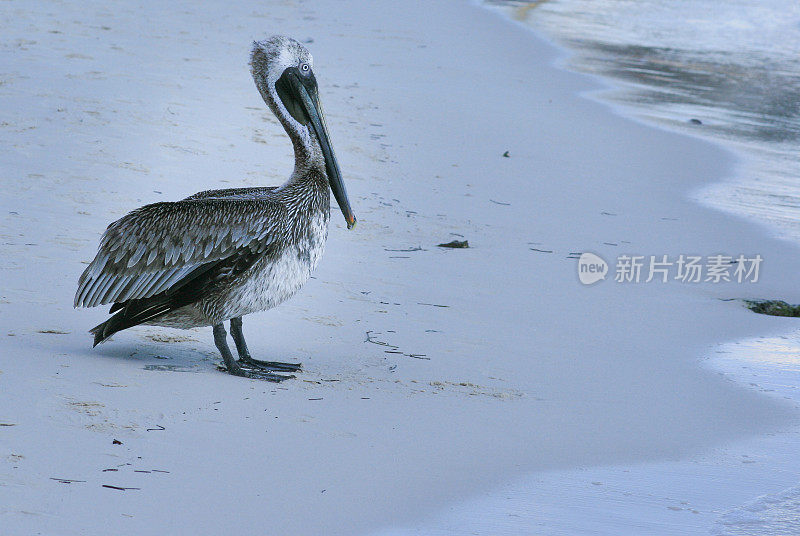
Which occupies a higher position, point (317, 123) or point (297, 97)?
point (297, 97)

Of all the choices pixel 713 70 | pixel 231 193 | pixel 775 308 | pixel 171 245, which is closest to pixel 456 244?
pixel 775 308

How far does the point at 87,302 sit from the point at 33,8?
862cm

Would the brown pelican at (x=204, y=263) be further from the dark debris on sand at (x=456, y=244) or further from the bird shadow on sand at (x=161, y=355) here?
the dark debris on sand at (x=456, y=244)

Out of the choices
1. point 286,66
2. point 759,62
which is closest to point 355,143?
point 286,66

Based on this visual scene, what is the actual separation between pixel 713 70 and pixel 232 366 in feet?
44.3

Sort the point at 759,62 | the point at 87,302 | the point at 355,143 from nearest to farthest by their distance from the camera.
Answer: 1. the point at 87,302
2. the point at 355,143
3. the point at 759,62

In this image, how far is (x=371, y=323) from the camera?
524cm

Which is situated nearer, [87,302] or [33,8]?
[87,302]

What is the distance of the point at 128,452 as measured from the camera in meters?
Result: 3.60

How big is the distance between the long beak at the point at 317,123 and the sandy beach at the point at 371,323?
26.3 inches

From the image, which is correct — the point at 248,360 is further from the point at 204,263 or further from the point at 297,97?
the point at 297,97

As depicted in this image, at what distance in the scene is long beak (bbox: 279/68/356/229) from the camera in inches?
191

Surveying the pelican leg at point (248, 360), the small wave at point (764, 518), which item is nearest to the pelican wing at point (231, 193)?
the pelican leg at point (248, 360)

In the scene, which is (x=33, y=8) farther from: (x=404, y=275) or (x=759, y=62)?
(x=759, y=62)
